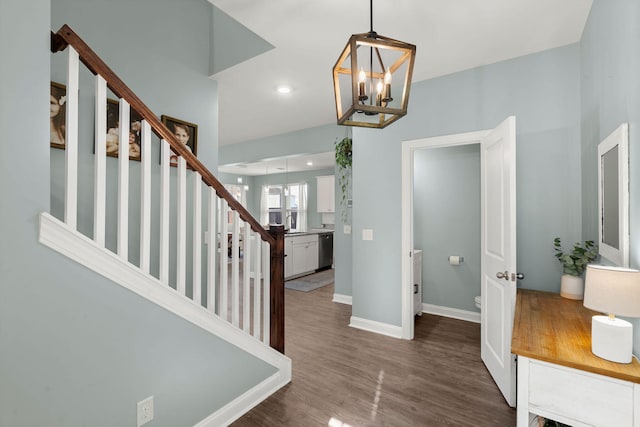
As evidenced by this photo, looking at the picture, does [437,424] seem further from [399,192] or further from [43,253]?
[43,253]

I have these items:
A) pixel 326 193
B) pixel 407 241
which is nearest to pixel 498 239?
pixel 407 241

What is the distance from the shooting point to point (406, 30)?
2.30m

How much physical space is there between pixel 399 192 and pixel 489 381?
1828mm

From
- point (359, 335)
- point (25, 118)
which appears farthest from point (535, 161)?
point (25, 118)

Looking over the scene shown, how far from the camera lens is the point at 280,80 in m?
3.14

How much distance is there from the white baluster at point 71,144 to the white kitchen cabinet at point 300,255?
4.65m

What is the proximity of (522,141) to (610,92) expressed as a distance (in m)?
0.93

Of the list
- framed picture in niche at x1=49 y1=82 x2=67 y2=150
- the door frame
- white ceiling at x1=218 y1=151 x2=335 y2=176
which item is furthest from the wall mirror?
white ceiling at x1=218 y1=151 x2=335 y2=176

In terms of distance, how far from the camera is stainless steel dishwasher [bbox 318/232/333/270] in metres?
7.02

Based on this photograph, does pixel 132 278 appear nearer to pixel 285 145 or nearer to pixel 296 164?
pixel 285 145

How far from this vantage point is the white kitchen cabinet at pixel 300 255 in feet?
19.9

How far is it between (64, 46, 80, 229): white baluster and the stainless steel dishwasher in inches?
227

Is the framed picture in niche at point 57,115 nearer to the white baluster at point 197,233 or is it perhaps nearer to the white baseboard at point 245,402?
the white baluster at point 197,233

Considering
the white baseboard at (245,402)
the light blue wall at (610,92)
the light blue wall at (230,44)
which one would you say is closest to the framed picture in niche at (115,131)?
the light blue wall at (230,44)
